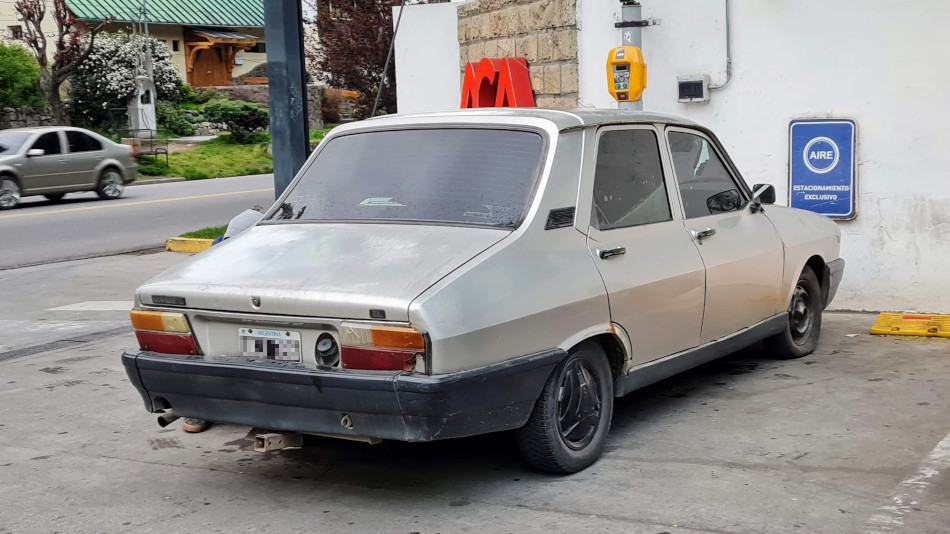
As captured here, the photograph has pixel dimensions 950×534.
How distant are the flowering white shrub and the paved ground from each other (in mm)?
33444

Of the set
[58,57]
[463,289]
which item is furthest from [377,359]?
[58,57]

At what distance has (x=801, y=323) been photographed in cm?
723

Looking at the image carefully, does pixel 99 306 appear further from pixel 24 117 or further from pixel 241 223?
pixel 24 117

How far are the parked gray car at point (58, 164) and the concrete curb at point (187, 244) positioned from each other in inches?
289

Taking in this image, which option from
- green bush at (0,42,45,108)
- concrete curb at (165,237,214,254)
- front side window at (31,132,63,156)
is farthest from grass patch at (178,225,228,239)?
green bush at (0,42,45,108)

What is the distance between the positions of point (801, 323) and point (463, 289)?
11.9 feet

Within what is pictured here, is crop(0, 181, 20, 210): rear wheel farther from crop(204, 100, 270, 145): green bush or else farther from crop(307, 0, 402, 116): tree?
crop(204, 100, 270, 145): green bush

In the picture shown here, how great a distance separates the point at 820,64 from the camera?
880 centimetres

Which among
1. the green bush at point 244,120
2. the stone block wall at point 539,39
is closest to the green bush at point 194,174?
the green bush at point 244,120

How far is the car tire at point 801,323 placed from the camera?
704cm

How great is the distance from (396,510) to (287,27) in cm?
646

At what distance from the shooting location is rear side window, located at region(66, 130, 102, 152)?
71.5ft

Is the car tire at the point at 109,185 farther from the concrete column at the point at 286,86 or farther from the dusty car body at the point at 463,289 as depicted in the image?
the dusty car body at the point at 463,289

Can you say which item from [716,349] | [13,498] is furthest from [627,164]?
[13,498]
